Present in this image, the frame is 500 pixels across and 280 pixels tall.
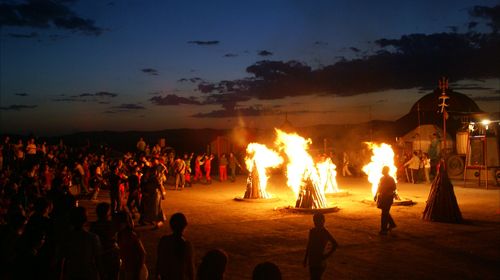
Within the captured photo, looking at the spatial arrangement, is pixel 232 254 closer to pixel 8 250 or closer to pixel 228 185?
pixel 8 250

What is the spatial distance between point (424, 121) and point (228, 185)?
24.7 metres

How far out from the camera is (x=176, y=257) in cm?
508

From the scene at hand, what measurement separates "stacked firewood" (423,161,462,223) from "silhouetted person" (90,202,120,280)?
33.4 ft

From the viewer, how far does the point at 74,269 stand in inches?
206

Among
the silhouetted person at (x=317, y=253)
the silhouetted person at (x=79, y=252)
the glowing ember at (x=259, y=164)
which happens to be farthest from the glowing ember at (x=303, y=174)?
the silhouetted person at (x=79, y=252)

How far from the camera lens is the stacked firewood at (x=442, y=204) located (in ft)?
43.8

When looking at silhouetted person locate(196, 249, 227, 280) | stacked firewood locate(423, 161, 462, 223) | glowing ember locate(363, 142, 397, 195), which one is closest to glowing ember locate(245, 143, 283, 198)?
glowing ember locate(363, 142, 397, 195)

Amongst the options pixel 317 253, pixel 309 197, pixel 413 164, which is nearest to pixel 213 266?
pixel 317 253

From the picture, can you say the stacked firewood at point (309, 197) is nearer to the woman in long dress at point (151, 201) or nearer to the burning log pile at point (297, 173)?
the burning log pile at point (297, 173)

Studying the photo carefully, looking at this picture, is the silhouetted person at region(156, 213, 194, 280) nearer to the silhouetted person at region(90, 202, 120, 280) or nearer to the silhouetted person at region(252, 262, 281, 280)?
the silhouetted person at region(90, 202, 120, 280)

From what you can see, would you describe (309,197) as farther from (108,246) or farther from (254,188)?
(108,246)

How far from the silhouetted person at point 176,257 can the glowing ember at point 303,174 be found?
414 inches

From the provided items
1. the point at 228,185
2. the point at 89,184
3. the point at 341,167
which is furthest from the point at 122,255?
the point at 341,167

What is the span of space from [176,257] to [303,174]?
10847 mm
